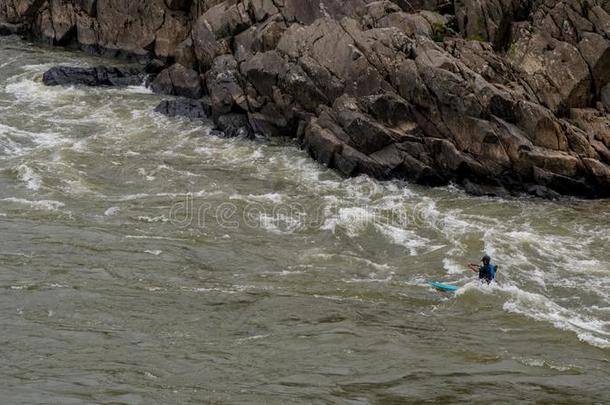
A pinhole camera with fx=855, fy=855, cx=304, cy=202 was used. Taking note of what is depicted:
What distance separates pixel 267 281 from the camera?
74.3 feet

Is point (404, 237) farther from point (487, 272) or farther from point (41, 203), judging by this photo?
point (41, 203)

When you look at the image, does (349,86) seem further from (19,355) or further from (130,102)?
(19,355)

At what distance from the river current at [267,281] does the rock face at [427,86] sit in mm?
1160

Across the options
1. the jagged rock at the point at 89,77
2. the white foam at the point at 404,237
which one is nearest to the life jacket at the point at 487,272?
the white foam at the point at 404,237

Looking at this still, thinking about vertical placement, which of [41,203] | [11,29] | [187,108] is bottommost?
[41,203]

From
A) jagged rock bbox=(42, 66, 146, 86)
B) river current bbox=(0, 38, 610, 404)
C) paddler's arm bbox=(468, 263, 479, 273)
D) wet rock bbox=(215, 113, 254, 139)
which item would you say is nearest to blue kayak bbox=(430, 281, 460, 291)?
river current bbox=(0, 38, 610, 404)

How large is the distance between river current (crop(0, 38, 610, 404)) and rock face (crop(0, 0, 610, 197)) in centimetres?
116

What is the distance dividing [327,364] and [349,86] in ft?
55.7

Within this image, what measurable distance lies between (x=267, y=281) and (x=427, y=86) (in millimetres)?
11952

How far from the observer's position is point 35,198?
2805 centimetres

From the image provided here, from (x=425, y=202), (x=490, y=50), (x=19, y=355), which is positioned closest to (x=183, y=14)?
(x=490, y=50)

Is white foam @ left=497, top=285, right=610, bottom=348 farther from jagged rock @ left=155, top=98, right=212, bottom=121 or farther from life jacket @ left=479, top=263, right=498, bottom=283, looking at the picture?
jagged rock @ left=155, top=98, right=212, bottom=121

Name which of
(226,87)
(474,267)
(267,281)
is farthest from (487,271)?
(226,87)

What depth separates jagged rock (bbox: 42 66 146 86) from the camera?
42156mm
